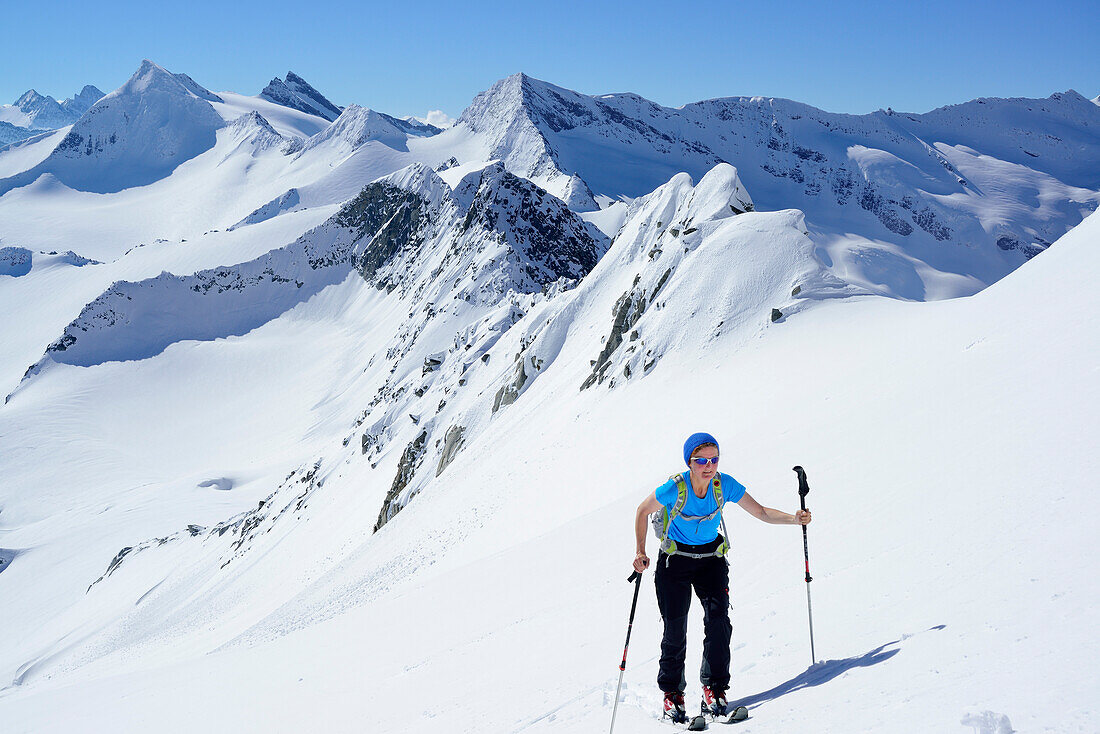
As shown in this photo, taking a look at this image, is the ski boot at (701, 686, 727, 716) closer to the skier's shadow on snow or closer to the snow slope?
the skier's shadow on snow

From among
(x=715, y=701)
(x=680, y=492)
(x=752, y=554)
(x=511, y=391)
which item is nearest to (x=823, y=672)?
(x=715, y=701)

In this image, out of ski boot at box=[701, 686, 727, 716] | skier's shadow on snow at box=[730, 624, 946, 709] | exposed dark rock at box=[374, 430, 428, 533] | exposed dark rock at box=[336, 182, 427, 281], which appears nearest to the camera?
skier's shadow on snow at box=[730, 624, 946, 709]

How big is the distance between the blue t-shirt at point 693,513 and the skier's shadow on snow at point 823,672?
1.33 meters

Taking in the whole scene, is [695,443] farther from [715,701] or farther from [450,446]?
[450,446]

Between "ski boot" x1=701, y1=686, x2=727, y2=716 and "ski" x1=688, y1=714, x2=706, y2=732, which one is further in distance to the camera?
"ski boot" x1=701, y1=686, x2=727, y2=716

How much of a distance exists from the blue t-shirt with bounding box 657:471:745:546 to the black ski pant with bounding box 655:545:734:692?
118 millimetres

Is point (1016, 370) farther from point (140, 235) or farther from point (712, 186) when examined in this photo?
point (140, 235)

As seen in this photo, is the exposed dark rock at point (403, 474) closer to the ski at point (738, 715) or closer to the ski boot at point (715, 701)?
the ski boot at point (715, 701)

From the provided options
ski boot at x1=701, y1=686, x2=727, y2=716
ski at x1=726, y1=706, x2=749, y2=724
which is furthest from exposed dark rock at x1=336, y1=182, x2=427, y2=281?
ski at x1=726, y1=706, x2=749, y2=724

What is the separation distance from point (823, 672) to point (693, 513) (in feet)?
5.38

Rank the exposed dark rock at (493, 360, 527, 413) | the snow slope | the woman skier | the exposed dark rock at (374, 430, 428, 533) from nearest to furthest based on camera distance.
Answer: the snow slope < the woman skier < the exposed dark rock at (374, 430, 428, 533) < the exposed dark rock at (493, 360, 527, 413)

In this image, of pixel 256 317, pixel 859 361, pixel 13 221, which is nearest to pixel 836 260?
pixel 256 317

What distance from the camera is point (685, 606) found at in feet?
20.6

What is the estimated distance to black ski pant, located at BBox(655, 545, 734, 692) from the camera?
6117 mm
